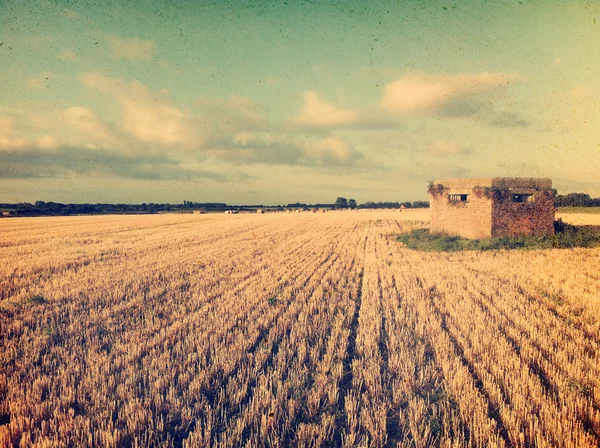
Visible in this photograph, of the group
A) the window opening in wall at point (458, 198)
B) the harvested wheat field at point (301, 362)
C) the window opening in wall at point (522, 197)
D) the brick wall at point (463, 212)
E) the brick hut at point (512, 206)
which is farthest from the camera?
the window opening in wall at point (458, 198)

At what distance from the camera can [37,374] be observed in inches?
217

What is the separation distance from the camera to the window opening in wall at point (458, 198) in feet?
72.7

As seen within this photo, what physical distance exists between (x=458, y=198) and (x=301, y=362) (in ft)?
64.0

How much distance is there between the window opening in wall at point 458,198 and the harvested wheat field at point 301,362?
10.1 meters

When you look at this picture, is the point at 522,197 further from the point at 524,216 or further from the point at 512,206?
the point at 524,216

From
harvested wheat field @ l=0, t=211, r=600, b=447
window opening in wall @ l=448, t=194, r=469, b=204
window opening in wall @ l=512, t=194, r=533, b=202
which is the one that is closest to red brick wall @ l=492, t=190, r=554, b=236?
window opening in wall @ l=512, t=194, r=533, b=202

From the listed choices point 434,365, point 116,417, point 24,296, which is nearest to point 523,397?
point 434,365

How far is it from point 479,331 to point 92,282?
1168 cm

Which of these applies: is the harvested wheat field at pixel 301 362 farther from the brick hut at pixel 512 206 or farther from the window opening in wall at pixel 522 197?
the window opening in wall at pixel 522 197

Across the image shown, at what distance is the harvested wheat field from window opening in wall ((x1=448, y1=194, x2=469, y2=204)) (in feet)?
33.1

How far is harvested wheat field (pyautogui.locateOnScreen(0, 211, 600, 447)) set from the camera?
4156 millimetres

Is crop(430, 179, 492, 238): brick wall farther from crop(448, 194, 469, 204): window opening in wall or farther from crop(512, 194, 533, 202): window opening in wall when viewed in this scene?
crop(512, 194, 533, 202): window opening in wall

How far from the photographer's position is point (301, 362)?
5988mm

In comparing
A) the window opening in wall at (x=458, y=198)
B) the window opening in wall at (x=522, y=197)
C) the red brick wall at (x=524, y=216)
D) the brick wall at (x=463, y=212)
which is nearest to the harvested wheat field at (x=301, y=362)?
the red brick wall at (x=524, y=216)
